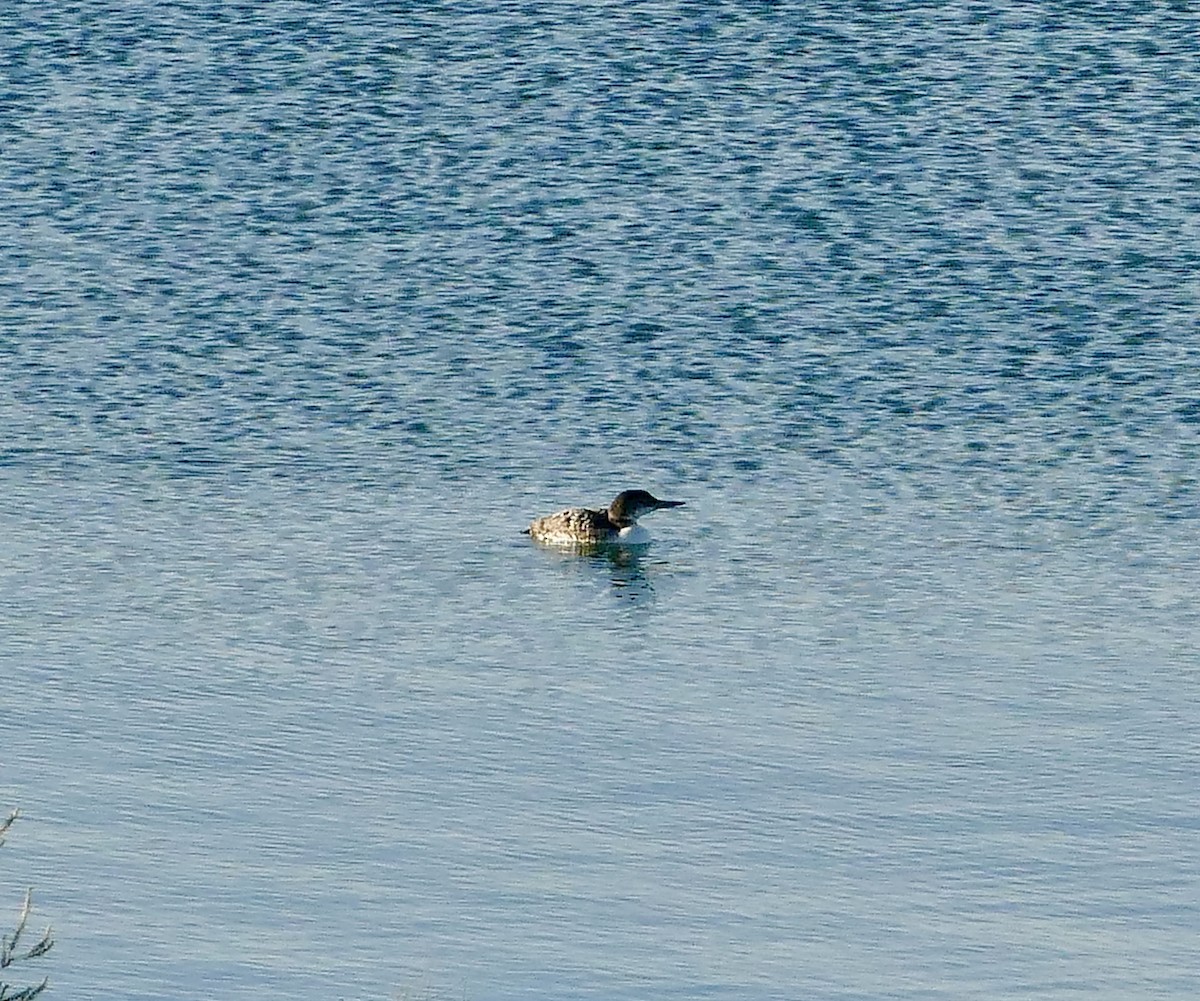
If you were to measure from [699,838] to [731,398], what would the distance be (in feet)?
36.3

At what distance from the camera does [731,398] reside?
25.7m

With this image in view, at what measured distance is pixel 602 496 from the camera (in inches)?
931

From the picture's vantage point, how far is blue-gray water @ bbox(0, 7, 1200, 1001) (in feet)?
46.0

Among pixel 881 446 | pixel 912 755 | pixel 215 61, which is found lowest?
pixel 215 61

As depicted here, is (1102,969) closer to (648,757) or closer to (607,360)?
(648,757)

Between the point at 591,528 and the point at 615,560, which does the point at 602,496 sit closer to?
the point at 591,528

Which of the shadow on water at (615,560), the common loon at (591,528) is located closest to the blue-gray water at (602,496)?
the shadow on water at (615,560)

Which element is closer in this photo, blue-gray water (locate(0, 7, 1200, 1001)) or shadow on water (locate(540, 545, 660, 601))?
blue-gray water (locate(0, 7, 1200, 1001))

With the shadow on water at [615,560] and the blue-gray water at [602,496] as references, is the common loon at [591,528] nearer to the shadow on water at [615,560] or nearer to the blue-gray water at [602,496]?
the shadow on water at [615,560]

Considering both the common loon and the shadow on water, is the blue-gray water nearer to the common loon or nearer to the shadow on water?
the shadow on water

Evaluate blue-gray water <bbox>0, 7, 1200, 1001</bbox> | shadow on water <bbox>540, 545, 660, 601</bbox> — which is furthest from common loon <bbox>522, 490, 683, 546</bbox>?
blue-gray water <bbox>0, 7, 1200, 1001</bbox>

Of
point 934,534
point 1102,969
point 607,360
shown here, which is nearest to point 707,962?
point 1102,969

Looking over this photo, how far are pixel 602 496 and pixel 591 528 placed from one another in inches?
76.8

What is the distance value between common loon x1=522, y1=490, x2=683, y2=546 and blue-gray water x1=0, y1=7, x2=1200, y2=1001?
24 cm
